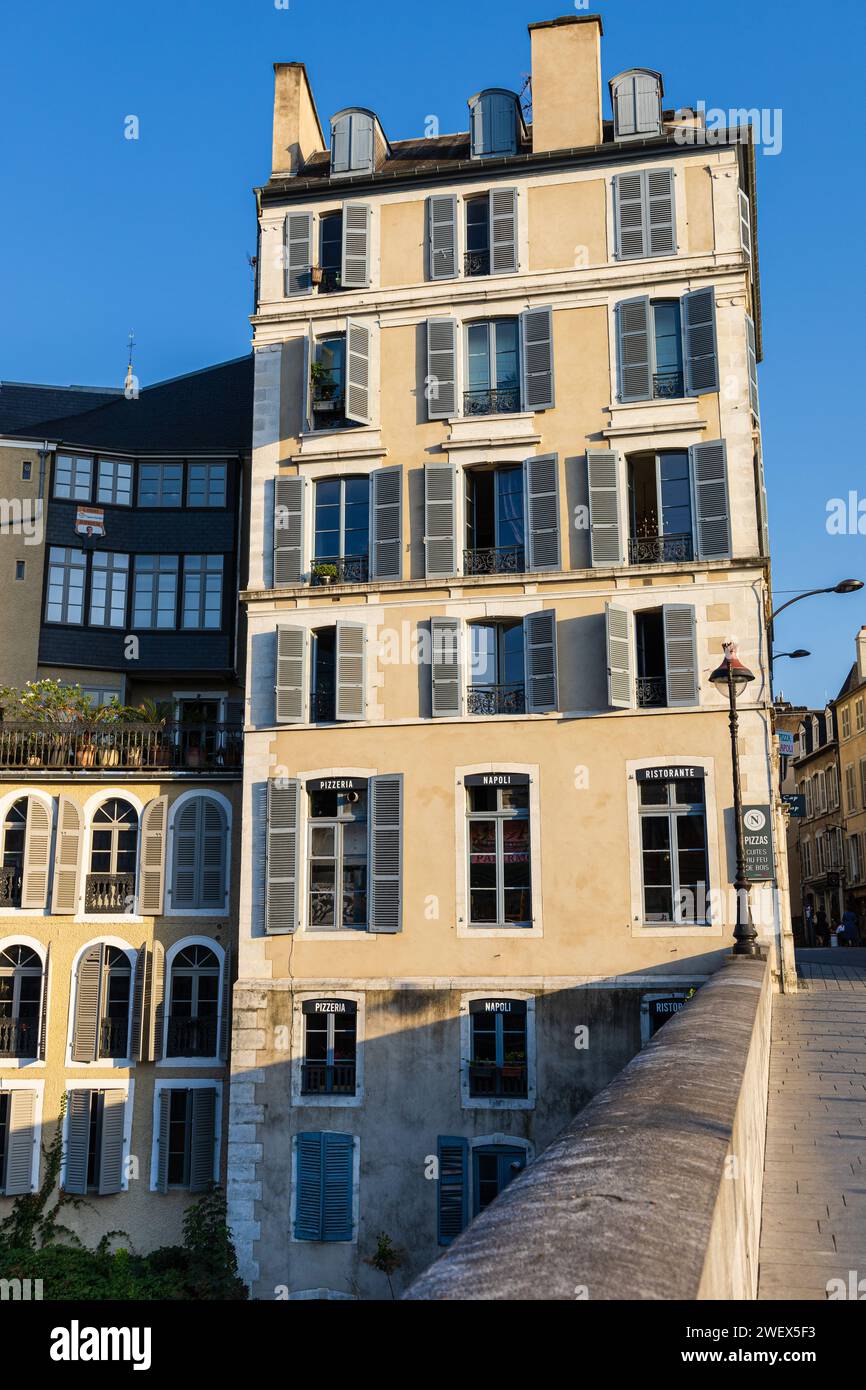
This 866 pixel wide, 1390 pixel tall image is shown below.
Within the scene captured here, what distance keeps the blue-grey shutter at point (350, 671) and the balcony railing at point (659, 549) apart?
5.41 metres

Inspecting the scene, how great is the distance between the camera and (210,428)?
3528 centimetres

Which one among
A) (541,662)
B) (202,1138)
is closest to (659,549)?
(541,662)

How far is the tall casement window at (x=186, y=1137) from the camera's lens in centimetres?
2442

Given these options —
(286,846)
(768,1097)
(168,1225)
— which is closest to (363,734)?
(286,846)

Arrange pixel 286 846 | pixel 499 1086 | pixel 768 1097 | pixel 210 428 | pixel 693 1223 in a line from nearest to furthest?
pixel 693 1223 → pixel 768 1097 → pixel 499 1086 → pixel 286 846 → pixel 210 428

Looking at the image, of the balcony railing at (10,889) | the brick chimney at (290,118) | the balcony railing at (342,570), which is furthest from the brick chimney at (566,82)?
the balcony railing at (10,889)

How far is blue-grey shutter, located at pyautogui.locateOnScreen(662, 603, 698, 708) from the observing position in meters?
22.5

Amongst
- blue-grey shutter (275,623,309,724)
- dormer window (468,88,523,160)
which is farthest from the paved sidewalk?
dormer window (468,88,523,160)

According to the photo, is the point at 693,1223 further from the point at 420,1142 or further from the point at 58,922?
the point at 58,922

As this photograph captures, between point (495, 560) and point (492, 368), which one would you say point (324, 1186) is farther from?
point (492, 368)

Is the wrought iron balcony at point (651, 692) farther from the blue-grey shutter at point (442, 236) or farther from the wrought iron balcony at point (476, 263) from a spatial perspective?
the blue-grey shutter at point (442, 236)

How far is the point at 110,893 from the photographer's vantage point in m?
25.9

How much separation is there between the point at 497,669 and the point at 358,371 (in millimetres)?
6752

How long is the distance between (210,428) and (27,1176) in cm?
2015
